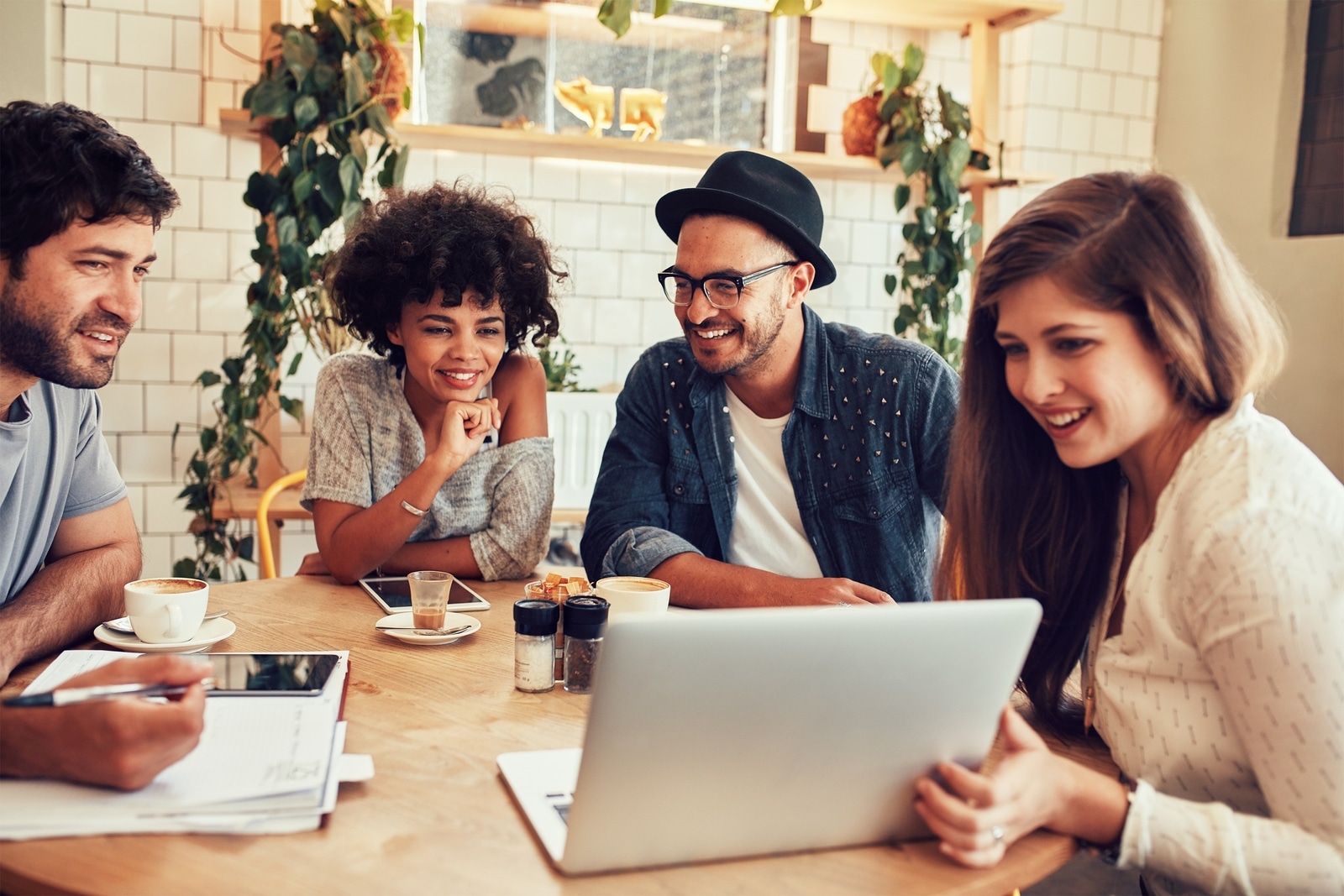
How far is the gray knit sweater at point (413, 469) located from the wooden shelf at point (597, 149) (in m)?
1.35

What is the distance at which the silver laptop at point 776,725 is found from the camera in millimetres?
892

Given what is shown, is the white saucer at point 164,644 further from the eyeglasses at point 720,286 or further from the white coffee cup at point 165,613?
the eyeglasses at point 720,286

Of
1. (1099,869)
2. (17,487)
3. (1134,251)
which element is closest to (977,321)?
(1134,251)

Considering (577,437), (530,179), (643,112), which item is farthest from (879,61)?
(577,437)

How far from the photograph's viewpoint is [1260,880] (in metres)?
1.06

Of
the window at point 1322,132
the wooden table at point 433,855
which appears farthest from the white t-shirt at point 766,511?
the window at point 1322,132

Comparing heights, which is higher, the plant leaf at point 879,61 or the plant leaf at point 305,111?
the plant leaf at point 879,61

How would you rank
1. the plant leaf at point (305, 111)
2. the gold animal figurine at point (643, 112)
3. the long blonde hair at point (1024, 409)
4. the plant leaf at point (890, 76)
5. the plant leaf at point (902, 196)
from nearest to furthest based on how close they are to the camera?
the long blonde hair at point (1024, 409), the plant leaf at point (305, 111), the plant leaf at point (890, 76), the plant leaf at point (902, 196), the gold animal figurine at point (643, 112)

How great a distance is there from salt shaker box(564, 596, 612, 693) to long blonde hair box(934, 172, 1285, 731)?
515 mm

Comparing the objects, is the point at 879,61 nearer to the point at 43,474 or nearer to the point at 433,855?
the point at 43,474

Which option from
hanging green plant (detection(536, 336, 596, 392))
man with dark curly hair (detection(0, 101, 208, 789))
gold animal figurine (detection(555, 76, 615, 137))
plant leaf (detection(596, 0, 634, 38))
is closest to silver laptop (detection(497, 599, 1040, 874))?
man with dark curly hair (detection(0, 101, 208, 789))

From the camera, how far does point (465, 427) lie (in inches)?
83.7

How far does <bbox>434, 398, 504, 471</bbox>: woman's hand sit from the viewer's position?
204cm

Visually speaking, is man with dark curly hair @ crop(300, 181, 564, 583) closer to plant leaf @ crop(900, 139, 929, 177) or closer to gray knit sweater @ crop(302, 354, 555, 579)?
gray knit sweater @ crop(302, 354, 555, 579)
